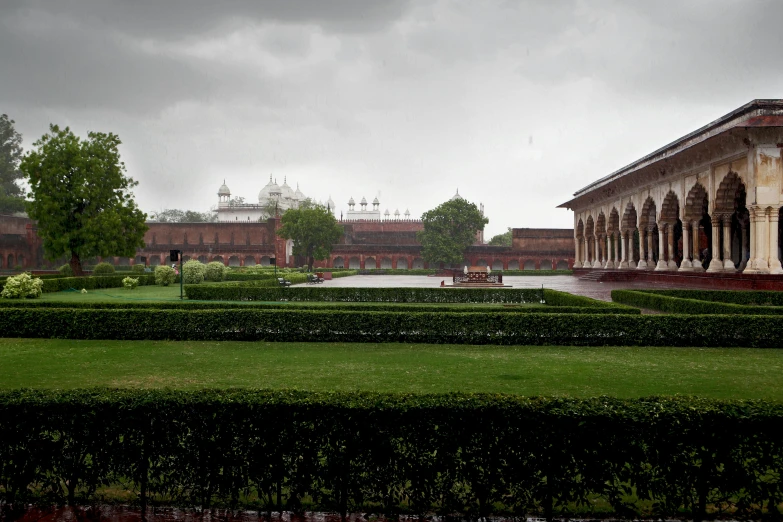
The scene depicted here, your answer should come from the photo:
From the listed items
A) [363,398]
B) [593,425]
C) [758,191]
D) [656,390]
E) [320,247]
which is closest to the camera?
[593,425]

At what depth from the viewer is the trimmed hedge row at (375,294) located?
17.5m

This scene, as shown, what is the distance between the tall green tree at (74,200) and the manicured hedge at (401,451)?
89.6ft

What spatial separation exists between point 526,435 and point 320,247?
1844 inches

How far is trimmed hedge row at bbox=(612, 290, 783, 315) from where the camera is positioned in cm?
1095

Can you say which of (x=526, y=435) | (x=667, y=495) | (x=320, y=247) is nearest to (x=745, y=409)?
(x=667, y=495)

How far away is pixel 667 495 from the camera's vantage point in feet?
11.6

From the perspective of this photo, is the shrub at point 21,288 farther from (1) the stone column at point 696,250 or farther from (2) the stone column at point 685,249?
(1) the stone column at point 696,250

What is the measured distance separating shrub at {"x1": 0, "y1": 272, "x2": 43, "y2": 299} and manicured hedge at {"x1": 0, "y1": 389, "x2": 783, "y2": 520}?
16632mm

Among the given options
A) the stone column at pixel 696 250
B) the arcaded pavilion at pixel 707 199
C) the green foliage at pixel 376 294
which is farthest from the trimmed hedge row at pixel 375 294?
the stone column at pixel 696 250

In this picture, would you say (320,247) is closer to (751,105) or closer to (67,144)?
(67,144)

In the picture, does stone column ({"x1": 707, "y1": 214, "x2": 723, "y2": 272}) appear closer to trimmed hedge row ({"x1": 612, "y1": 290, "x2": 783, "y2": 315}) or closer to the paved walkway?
the paved walkway

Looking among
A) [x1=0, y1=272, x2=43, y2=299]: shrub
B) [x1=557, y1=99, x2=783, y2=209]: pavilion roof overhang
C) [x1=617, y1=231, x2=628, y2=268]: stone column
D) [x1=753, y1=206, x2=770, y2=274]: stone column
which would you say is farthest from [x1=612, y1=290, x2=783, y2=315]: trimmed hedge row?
[x1=0, y1=272, x2=43, y2=299]: shrub

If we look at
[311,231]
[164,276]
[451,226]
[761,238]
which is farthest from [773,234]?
[451,226]

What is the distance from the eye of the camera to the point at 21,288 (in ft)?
59.7
